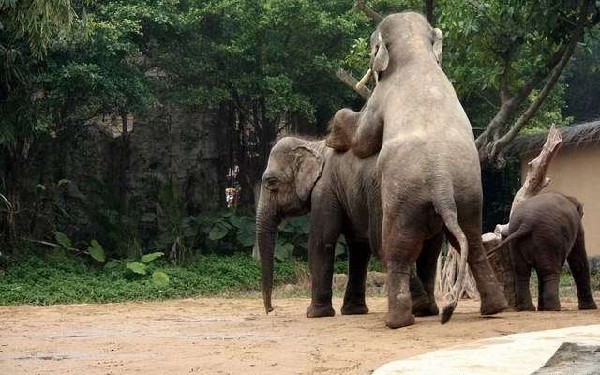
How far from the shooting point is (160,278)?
58.2 ft

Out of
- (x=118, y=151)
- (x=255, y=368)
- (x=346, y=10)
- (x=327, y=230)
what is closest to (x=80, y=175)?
(x=118, y=151)

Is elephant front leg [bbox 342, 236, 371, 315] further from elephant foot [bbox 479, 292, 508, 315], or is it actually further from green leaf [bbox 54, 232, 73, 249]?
green leaf [bbox 54, 232, 73, 249]

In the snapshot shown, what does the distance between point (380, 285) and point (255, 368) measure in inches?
460

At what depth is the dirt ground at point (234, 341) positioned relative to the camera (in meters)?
6.98

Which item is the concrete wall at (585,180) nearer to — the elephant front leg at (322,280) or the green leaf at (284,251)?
the green leaf at (284,251)

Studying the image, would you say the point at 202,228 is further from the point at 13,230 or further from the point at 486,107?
the point at 486,107

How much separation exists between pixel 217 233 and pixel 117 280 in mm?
3366

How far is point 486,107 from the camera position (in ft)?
73.3

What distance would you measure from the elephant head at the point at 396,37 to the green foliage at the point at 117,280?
7.71m

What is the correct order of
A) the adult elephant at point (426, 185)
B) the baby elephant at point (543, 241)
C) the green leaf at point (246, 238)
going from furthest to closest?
1. the green leaf at point (246, 238)
2. the baby elephant at point (543, 241)
3. the adult elephant at point (426, 185)

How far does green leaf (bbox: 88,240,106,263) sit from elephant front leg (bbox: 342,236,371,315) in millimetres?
8780

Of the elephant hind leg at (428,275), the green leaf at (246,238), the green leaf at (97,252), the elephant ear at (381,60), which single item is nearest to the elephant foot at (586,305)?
the elephant hind leg at (428,275)

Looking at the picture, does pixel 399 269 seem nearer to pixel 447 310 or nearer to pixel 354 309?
pixel 447 310

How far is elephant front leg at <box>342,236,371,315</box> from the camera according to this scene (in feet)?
36.7
